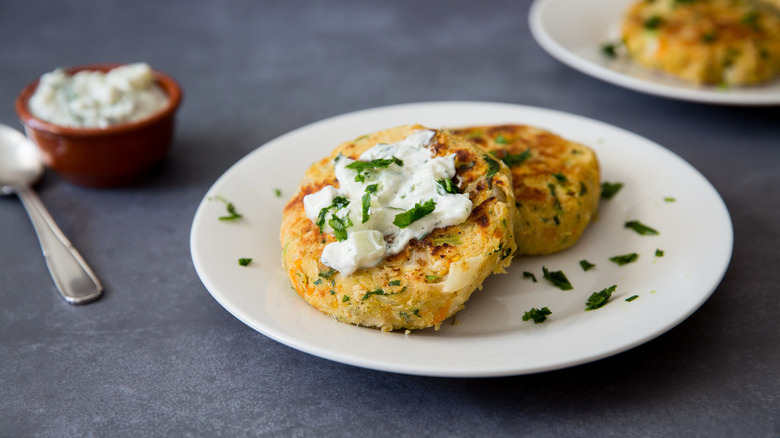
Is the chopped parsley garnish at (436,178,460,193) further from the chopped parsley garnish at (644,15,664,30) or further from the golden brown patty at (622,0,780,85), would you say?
the chopped parsley garnish at (644,15,664,30)

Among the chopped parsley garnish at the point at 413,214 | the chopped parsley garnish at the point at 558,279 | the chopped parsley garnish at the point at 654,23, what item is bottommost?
the chopped parsley garnish at the point at 558,279

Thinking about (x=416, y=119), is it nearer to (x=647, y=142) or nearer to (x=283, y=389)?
(x=647, y=142)

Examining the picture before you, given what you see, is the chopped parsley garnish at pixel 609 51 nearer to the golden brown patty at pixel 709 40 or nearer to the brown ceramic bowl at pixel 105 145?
the golden brown patty at pixel 709 40

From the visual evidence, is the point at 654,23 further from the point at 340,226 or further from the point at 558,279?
the point at 340,226

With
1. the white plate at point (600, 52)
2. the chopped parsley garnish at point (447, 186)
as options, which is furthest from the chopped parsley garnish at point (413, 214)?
the white plate at point (600, 52)

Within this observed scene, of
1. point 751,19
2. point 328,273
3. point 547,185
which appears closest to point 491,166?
point 547,185
